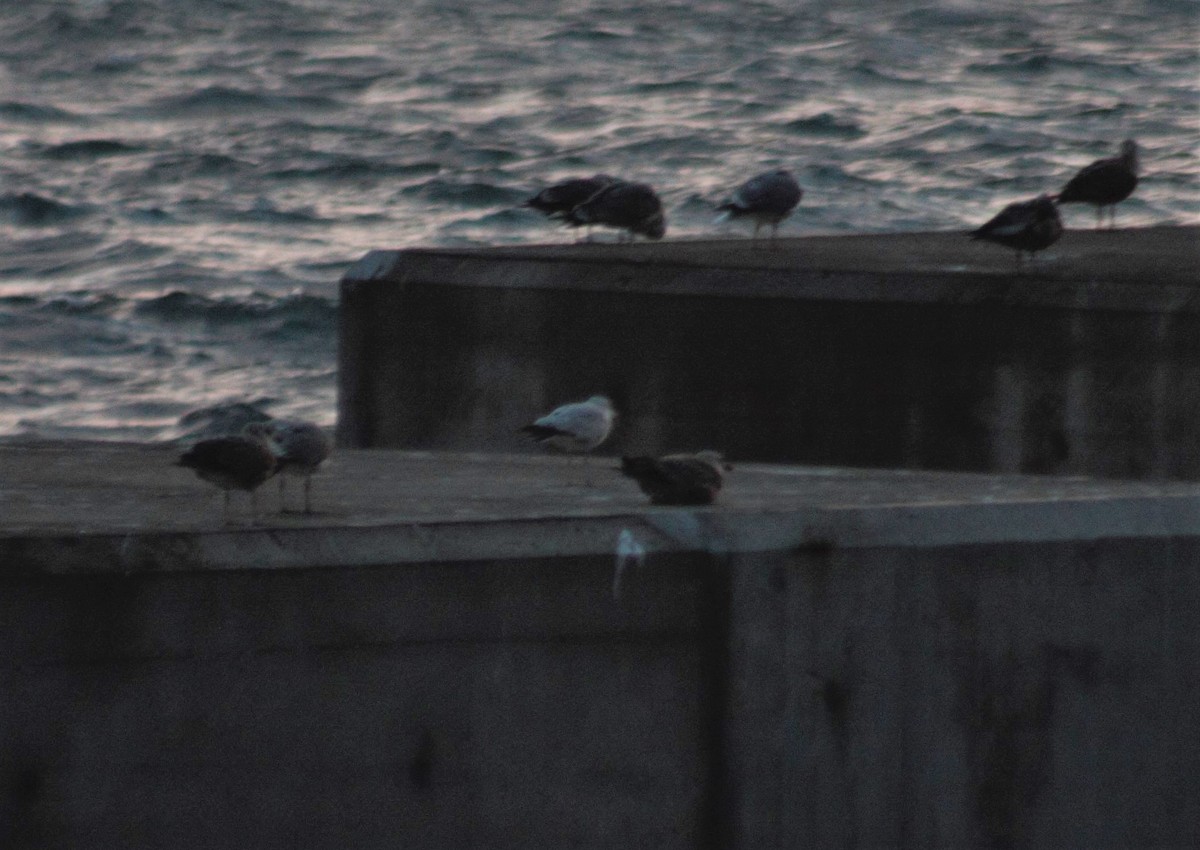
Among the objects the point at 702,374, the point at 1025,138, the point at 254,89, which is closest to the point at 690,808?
the point at 702,374

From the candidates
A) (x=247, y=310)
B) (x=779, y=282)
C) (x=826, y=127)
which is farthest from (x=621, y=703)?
(x=826, y=127)

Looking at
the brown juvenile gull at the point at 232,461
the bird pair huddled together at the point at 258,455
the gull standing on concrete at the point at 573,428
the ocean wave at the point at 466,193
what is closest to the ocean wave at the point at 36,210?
the ocean wave at the point at 466,193

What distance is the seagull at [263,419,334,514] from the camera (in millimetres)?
8055

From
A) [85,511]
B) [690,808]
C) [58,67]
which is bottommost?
[58,67]

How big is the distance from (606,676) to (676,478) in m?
1.15

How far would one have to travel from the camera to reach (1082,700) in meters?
7.67

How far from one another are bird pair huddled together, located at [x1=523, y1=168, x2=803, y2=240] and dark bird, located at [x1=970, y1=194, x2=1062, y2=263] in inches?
50.9

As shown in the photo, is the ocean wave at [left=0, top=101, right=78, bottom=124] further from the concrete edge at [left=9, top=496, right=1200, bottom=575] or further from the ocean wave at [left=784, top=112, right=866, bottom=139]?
the concrete edge at [left=9, top=496, right=1200, bottom=575]

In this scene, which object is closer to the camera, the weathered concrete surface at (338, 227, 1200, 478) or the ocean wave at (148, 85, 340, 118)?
the weathered concrete surface at (338, 227, 1200, 478)

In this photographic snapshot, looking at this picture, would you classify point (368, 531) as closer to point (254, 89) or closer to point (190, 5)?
point (254, 89)

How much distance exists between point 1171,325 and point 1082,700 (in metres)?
3.82

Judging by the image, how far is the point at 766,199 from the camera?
42.2 ft

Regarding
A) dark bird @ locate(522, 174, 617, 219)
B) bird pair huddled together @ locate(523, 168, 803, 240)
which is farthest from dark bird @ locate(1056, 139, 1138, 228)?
dark bird @ locate(522, 174, 617, 219)

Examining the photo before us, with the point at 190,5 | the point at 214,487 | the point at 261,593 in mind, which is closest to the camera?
the point at 261,593
